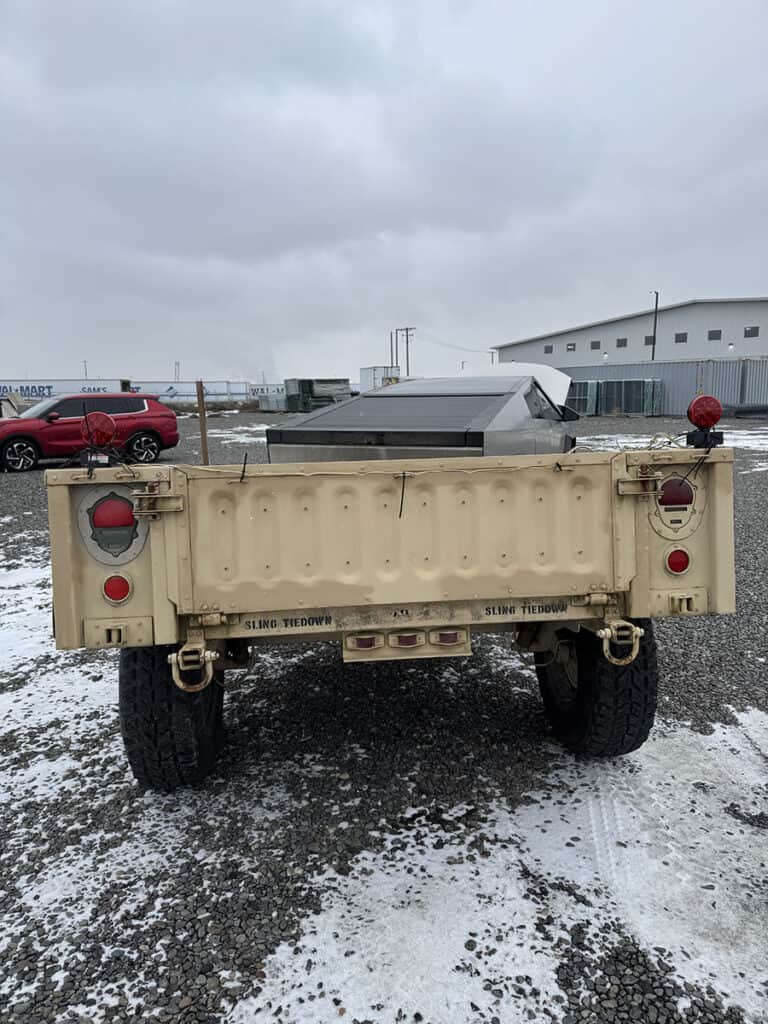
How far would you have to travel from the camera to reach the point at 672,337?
4747cm

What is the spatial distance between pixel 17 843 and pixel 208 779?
83cm

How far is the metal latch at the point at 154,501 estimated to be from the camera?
2566 mm

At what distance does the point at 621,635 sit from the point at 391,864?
4.20ft

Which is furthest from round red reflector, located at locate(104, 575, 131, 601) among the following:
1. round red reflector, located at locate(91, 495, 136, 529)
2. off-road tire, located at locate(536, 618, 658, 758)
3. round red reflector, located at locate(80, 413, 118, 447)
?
off-road tire, located at locate(536, 618, 658, 758)

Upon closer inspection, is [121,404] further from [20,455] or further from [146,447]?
[20,455]

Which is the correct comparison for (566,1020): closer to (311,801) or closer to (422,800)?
(422,800)

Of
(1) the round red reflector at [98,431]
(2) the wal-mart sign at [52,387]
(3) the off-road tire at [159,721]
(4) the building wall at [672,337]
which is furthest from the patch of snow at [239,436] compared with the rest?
(4) the building wall at [672,337]

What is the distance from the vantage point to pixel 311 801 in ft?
10.4

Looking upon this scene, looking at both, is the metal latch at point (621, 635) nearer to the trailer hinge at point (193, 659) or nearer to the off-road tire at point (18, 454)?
the trailer hinge at point (193, 659)

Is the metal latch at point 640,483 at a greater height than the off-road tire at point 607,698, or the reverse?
the metal latch at point 640,483

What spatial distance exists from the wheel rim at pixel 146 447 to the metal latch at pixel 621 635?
15.2 m

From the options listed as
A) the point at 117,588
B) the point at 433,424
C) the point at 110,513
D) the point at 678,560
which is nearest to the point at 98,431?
Answer: the point at 110,513

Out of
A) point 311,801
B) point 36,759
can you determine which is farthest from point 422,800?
point 36,759

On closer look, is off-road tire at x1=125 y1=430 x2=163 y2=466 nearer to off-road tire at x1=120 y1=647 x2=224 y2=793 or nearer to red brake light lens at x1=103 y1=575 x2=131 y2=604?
off-road tire at x1=120 y1=647 x2=224 y2=793
